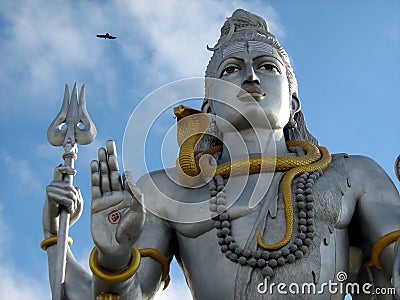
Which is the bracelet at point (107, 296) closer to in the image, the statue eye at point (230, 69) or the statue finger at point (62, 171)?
the statue finger at point (62, 171)

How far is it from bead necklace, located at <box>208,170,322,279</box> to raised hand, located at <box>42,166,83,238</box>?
3.82 feet

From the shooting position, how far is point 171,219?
8523 millimetres

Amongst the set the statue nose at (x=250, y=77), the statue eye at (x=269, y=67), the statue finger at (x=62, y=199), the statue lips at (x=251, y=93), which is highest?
the statue eye at (x=269, y=67)

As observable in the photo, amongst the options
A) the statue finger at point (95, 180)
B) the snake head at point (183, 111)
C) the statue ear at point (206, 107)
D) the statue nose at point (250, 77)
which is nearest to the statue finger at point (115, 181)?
the statue finger at point (95, 180)

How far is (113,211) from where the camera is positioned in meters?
7.23

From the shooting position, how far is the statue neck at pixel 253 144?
8.81 m

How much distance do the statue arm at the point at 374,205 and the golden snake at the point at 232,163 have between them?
1.04 feet

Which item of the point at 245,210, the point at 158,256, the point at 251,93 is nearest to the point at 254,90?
the point at 251,93

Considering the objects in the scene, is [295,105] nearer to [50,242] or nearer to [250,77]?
[250,77]

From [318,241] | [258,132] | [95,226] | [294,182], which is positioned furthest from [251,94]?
[95,226]

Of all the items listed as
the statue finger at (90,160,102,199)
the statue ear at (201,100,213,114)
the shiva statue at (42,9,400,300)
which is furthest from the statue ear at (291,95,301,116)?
the statue finger at (90,160,102,199)

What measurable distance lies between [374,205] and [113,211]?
250 centimetres

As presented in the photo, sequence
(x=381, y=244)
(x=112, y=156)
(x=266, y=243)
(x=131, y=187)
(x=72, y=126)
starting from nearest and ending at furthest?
(x=131, y=187) → (x=112, y=156) → (x=266, y=243) → (x=381, y=244) → (x=72, y=126)

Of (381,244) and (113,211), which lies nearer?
(113,211)
